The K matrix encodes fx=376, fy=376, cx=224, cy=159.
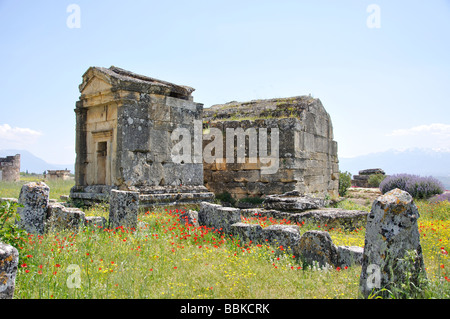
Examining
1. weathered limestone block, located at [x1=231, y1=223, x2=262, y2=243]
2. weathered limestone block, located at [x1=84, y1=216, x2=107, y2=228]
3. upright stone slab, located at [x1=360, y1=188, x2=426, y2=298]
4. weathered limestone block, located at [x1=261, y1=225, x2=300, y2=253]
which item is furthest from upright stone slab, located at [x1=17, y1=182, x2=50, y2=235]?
upright stone slab, located at [x1=360, y1=188, x2=426, y2=298]

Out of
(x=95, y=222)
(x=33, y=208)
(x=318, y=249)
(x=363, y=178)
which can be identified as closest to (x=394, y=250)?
(x=318, y=249)

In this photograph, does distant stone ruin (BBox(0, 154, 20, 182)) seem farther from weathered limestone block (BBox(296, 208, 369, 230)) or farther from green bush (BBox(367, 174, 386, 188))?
weathered limestone block (BBox(296, 208, 369, 230))

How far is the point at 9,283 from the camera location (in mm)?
3529

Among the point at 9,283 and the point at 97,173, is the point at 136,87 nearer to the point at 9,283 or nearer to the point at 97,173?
the point at 97,173

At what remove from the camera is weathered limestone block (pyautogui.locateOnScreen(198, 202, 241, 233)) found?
7.07 meters

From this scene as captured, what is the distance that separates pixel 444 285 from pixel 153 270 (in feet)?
10.6

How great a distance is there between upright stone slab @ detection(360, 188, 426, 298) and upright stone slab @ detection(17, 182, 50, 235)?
16.9ft

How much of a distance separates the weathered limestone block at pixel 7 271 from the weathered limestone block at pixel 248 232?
3560 millimetres

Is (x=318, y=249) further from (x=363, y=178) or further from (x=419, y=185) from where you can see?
(x=363, y=178)

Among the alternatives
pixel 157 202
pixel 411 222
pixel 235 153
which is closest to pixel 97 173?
pixel 157 202

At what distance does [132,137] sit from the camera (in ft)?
30.2

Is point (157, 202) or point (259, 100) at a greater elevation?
point (259, 100)

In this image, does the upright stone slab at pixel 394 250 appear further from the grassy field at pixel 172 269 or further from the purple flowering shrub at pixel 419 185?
the purple flowering shrub at pixel 419 185

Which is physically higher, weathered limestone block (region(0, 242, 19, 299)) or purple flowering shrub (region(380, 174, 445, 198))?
purple flowering shrub (region(380, 174, 445, 198))
